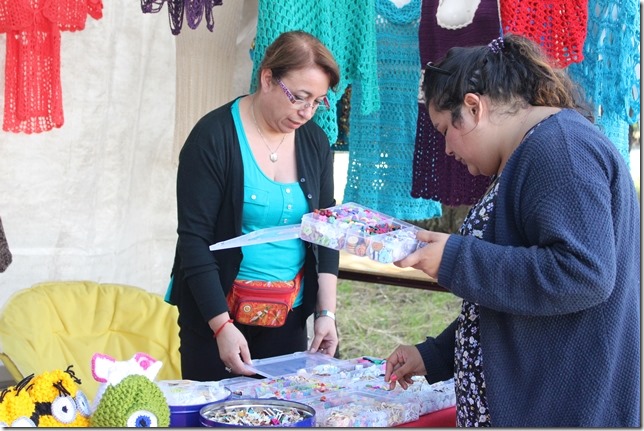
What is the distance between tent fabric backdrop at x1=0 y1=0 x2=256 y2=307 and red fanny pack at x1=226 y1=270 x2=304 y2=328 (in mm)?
906

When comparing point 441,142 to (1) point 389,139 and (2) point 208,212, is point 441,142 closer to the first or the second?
(1) point 389,139

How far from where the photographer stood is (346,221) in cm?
185

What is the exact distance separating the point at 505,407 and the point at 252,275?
3.08ft

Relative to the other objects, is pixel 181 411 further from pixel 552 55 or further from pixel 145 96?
pixel 145 96

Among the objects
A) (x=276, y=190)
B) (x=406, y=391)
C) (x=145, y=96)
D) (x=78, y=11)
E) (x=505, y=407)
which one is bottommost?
(x=406, y=391)

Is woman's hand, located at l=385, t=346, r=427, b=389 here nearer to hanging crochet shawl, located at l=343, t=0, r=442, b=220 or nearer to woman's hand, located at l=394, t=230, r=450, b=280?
woman's hand, located at l=394, t=230, r=450, b=280

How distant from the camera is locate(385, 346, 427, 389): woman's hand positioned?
6.63 feet

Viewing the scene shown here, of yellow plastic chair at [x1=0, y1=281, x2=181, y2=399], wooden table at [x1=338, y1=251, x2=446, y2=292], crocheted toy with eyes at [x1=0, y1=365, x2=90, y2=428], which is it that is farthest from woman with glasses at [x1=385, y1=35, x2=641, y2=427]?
wooden table at [x1=338, y1=251, x2=446, y2=292]

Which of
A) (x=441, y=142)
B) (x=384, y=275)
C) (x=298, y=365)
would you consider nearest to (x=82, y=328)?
(x=298, y=365)

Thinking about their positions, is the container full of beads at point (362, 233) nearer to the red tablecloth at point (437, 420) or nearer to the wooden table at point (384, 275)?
the red tablecloth at point (437, 420)

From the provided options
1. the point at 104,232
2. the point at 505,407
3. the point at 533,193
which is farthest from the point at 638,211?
the point at 104,232

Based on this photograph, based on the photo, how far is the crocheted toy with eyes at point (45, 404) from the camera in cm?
152

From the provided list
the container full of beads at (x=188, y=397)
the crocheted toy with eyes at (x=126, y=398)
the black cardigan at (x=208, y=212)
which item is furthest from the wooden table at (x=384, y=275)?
the crocheted toy with eyes at (x=126, y=398)

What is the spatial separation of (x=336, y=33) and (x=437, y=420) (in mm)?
1270
